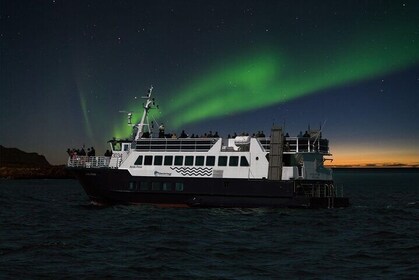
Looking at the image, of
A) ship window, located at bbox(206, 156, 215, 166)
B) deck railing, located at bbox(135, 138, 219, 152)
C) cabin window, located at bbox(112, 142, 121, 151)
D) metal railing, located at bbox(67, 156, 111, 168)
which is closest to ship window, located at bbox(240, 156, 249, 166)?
ship window, located at bbox(206, 156, 215, 166)

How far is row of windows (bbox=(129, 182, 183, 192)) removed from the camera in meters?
42.8

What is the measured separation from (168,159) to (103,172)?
18.2 feet

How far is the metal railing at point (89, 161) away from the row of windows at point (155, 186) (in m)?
3.95

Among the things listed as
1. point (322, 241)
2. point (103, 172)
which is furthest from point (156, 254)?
point (103, 172)

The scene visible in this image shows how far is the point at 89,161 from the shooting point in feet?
153

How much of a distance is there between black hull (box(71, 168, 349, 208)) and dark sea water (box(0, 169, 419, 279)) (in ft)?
3.67

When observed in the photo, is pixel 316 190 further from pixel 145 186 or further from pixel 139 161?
pixel 139 161

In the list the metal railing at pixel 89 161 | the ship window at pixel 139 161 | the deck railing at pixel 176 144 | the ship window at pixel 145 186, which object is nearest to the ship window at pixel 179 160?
the deck railing at pixel 176 144

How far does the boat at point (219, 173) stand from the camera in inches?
1617

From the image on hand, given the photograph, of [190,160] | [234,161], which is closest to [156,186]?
[190,160]

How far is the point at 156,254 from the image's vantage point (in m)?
23.3

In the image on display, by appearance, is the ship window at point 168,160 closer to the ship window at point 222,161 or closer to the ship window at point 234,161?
the ship window at point 222,161

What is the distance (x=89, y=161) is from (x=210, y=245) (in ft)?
77.2

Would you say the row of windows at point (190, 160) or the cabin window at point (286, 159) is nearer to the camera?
the row of windows at point (190, 160)
